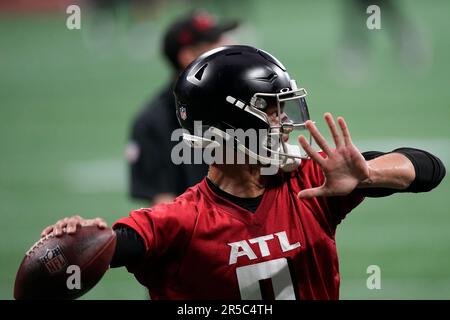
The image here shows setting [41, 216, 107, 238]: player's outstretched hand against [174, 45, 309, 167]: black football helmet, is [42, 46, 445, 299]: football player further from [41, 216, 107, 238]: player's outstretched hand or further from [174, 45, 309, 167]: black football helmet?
[41, 216, 107, 238]: player's outstretched hand

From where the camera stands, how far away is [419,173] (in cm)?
375

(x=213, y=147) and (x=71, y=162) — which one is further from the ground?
(x=213, y=147)

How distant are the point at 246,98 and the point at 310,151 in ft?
1.57

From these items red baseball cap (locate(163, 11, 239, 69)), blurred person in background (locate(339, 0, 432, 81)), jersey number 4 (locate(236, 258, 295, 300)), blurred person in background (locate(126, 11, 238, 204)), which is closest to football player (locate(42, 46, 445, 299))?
jersey number 4 (locate(236, 258, 295, 300))

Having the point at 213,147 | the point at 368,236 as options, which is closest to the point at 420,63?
the point at 368,236

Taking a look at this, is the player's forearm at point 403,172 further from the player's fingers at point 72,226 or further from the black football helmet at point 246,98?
the player's fingers at point 72,226

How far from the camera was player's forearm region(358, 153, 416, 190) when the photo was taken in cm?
360

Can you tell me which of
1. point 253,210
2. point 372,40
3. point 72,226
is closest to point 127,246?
point 72,226

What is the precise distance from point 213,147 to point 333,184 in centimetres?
68

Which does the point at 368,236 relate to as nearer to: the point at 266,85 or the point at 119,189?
the point at 119,189

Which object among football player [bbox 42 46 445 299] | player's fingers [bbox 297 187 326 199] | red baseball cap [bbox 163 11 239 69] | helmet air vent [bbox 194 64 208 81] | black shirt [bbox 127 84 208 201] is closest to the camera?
player's fingers [bbox 297 187 326 199]

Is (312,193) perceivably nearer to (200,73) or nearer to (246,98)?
(246,98)

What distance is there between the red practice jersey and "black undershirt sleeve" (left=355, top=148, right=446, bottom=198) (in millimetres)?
106

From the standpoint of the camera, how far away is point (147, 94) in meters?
14.9
